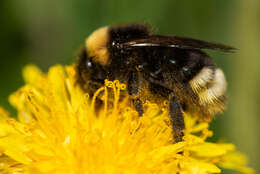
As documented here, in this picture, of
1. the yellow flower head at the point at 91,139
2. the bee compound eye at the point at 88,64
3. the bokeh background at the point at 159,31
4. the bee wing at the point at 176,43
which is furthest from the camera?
the bokeh background at the point at 159,31

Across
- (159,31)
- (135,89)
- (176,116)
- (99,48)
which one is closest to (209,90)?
(176,116)

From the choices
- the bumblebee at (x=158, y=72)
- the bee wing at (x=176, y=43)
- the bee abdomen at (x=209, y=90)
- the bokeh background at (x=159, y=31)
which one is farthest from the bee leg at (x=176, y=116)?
the bokeh background at (x=159, y=31)

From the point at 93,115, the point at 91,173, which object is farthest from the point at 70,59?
the point at 91,173

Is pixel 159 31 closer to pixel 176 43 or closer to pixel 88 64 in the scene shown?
pixel 88 64

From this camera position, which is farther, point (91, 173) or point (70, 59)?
point (70, 59)

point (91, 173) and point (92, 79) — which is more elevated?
point (92, 79)

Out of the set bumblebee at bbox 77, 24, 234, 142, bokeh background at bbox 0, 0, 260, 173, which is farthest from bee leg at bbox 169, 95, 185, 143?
bokeh background at bbox 0, 0, 260, 173

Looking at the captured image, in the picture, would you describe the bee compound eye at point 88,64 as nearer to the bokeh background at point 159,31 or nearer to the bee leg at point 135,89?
the bee leg at point 135,89

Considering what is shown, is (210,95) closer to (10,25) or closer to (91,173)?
(91,173)
